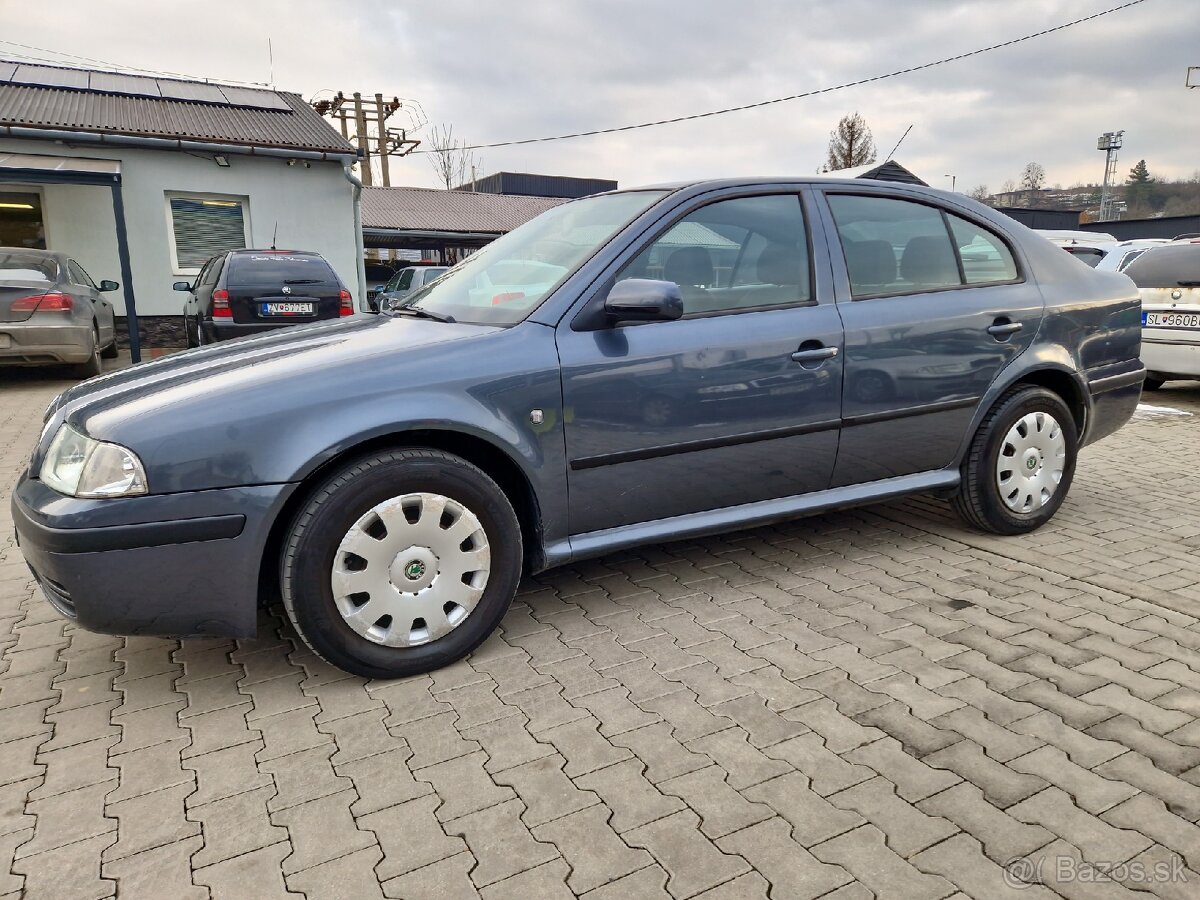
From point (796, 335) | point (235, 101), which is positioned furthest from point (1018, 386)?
point (235, 101)

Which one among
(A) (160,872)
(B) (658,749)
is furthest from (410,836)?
(B) (658,749)

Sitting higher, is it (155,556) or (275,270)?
(275,270)

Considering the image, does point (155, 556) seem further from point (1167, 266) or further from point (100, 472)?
point (1167, 266)

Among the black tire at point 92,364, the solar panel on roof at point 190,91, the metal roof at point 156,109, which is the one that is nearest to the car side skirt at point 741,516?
the black tire at point 92,364

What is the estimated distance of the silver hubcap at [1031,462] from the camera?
12.4ft

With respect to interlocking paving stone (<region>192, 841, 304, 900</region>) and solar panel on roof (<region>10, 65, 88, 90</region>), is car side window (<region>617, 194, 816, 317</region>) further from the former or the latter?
solar panel on roof (<region>10, 65, 88, 90</region>)

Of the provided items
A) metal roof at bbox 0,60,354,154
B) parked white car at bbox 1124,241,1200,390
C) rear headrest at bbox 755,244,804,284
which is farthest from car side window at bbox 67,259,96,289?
parked white car at bbox 1124,241,1200,390

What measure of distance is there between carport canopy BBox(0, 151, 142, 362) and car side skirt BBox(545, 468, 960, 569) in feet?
34.8

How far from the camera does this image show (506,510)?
8.83 feet

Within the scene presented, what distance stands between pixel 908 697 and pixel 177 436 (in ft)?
7.58

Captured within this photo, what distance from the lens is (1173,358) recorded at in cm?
758

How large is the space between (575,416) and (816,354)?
1048mm

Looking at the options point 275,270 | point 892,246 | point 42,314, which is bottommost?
point 42,314

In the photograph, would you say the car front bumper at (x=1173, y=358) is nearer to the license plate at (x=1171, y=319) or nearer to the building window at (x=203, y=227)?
the license plate at (x=1171, y=319)
